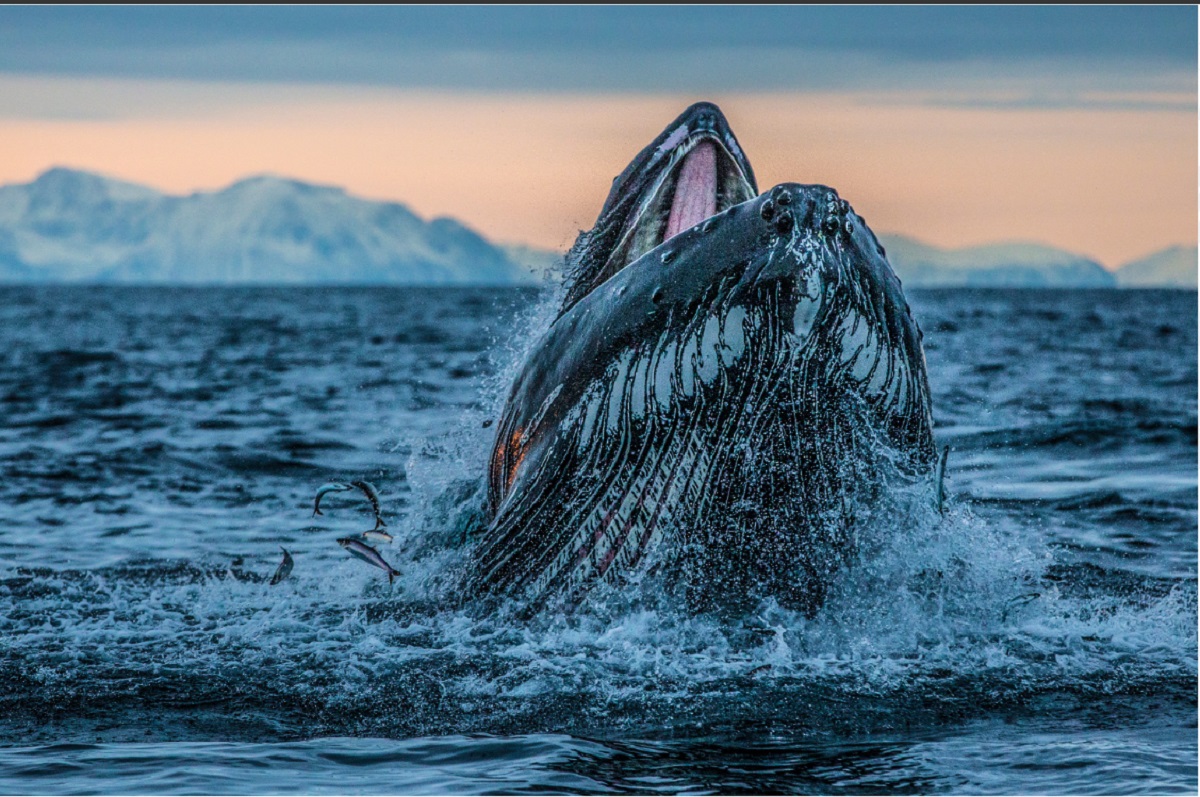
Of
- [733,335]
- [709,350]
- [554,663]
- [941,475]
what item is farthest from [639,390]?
[554,663]

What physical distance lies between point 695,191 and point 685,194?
0.16 feet

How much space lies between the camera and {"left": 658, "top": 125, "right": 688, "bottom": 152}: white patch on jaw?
6614mm

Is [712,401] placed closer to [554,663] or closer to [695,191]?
[695,191]

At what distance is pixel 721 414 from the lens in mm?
5754

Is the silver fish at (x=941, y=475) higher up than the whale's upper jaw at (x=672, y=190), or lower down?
lower down

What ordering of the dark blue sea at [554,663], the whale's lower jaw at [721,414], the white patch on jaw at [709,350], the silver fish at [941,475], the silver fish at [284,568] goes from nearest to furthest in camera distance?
1. the whale's lower jaw at [721,414]
2. the white patch on jaw at [709,350]
3. the dark blue sea at [554,663]
4. the silver fish at [941,475]
5. the silver fish at [284,568]

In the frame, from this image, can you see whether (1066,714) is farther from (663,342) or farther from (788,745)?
(663,342)

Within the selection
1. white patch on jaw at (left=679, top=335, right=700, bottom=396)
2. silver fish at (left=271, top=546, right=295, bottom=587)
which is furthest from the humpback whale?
silver fish at (left=271, top=546, right=295, bottom=587)

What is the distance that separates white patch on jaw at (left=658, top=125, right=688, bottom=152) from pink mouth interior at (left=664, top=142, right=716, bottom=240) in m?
0.08

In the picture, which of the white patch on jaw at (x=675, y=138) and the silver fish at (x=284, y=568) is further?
the silver fish at (x=284, y=568)

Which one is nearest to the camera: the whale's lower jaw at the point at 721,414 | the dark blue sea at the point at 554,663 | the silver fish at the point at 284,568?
the whale's lower jaw at the point at 721,414

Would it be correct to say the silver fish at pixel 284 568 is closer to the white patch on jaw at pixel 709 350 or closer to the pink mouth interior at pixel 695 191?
the pink mouth interior at pixel 695 191

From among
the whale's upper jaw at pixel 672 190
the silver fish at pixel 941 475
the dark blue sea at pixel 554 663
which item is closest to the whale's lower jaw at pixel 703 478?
the dark blue sea at pixel 554 663

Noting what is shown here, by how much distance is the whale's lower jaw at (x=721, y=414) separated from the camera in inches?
217
